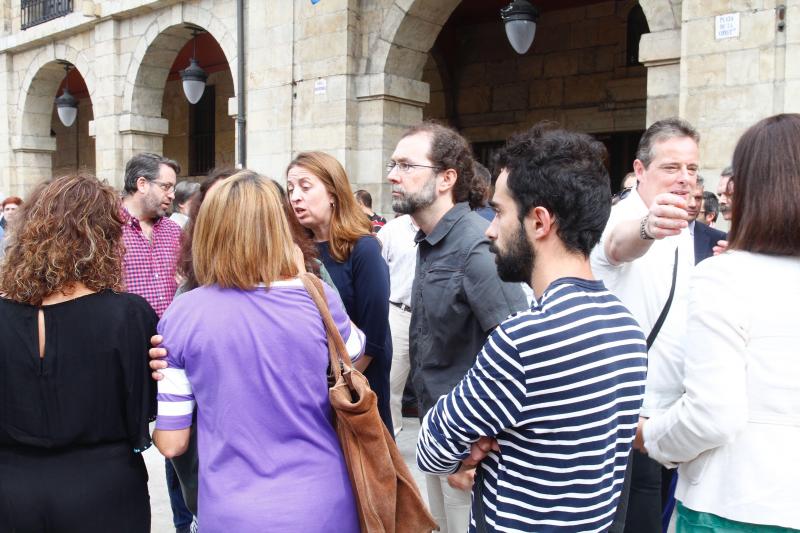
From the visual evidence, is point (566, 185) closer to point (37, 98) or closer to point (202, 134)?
point (37, 98)

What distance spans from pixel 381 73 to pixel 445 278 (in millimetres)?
7018

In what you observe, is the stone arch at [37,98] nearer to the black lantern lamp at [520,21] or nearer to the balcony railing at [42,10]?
the balcony railing at [42,10]

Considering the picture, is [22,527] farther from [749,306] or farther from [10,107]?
[10,107]

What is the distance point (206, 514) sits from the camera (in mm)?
1977

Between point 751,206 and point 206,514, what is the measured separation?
1.67 metres

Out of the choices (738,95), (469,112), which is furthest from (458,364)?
(469,112)

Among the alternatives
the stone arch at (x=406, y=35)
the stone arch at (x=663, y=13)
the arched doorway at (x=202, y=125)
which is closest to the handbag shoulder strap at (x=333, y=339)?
the stone arch at (x=663, y=13)

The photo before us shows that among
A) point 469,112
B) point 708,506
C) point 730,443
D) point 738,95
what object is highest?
point 469,112

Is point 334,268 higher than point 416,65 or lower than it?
lower

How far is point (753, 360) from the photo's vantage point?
5.74ft

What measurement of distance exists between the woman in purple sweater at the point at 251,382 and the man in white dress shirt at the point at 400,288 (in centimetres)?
320

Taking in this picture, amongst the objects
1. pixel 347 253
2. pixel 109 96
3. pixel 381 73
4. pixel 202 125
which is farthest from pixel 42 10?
pixel 347 253

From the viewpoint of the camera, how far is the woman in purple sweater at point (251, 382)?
194cm

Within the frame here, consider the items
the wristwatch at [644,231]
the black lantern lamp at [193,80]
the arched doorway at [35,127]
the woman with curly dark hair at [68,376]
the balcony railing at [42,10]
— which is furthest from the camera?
the arched doorway at [35,127]
